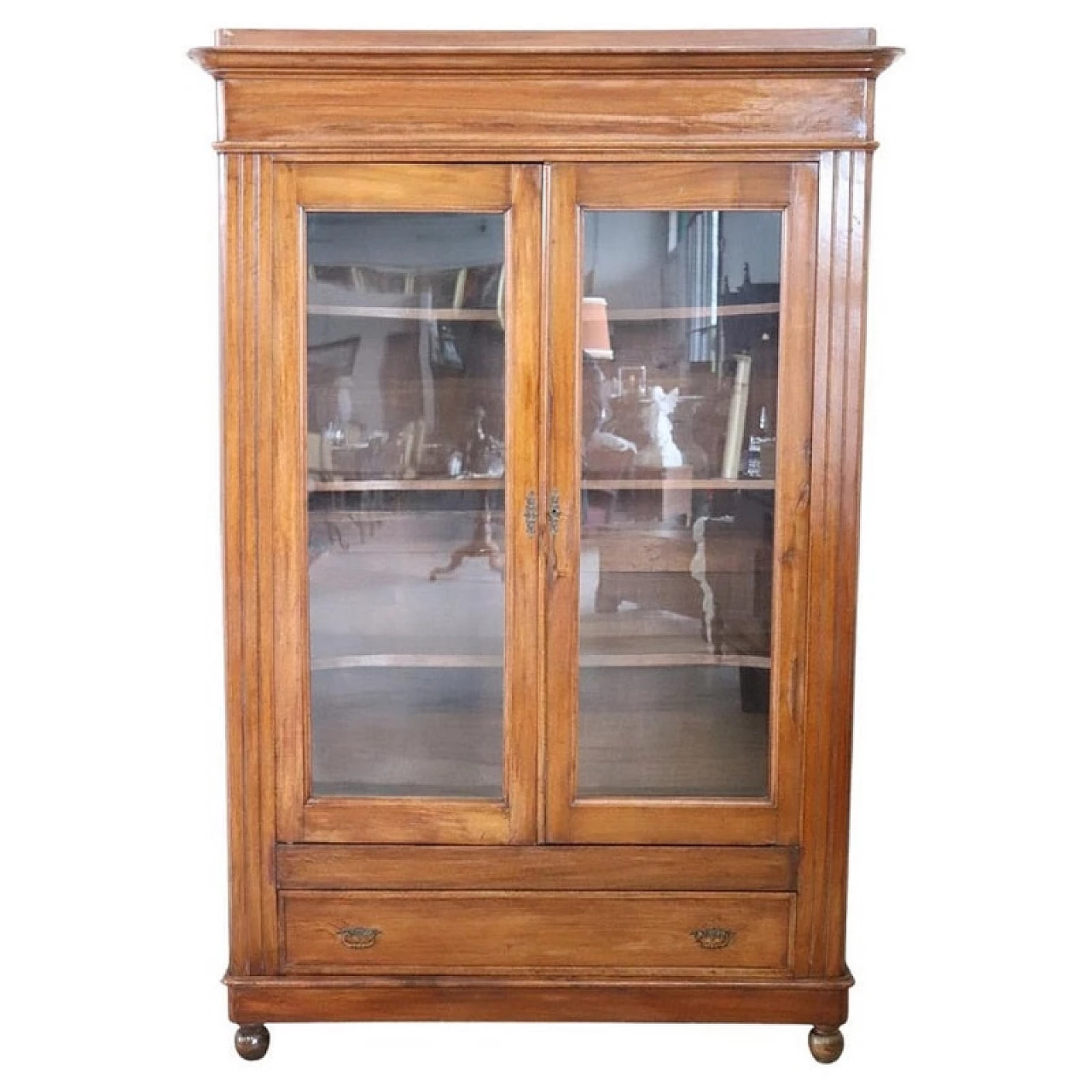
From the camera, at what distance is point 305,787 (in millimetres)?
3018

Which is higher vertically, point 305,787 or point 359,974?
point 305,787

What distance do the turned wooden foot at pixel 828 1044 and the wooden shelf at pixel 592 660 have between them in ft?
2.69

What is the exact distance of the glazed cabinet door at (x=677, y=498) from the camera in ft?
9.49

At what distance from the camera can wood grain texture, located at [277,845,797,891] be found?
3.01 metres

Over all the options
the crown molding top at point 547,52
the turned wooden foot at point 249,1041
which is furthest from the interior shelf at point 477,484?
the turned wooden foot at point 249,1041

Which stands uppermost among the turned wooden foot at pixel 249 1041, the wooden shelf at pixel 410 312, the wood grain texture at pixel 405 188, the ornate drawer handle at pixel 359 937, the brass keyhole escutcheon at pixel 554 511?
the wood grain texture at pixel 405 188

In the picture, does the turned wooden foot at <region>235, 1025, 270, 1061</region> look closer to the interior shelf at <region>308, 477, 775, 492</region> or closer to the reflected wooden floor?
the reflected wooden floor

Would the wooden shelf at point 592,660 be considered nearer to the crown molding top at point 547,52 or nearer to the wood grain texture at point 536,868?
the wood grain texture at point 536,868

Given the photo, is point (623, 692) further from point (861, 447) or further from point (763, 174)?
point (763, 174)

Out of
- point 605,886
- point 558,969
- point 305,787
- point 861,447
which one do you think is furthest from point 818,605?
point 305,787

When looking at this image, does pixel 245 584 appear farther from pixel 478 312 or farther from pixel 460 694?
pixel 478 312

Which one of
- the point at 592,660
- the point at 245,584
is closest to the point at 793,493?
the point at 592,660

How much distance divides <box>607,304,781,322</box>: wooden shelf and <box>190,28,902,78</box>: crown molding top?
47cm

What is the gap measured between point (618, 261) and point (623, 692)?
36.0 inches
